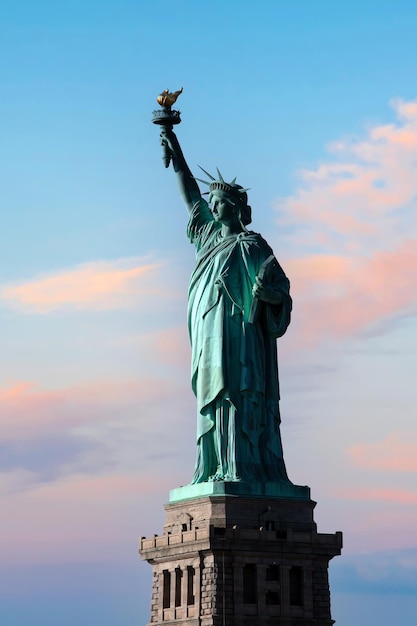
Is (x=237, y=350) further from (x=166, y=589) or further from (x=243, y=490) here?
(x=166, y=589)

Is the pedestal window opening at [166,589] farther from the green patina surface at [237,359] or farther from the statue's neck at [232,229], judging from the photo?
the statue's neck at [232,229]

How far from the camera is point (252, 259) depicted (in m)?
50.9

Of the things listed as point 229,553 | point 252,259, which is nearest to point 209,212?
point 252,259

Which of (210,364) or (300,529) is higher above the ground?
(210,364)

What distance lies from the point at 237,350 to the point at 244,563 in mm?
5429

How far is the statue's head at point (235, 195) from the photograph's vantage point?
51.8 meters

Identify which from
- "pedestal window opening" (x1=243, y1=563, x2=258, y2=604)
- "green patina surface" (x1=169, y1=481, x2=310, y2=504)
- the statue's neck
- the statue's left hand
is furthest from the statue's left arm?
"pedestal window opening" (x1=243, y1=563, x2=258, y2=604)

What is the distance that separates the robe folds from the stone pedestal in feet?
3.06

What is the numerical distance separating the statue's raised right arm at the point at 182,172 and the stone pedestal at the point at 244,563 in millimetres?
8059

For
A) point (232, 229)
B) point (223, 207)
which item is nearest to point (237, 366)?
point (232, 229)

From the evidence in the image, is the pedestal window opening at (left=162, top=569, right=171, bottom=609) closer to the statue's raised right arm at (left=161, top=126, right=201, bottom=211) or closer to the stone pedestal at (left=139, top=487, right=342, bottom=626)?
the stone pedestal at (left=139, top=487, right=342, bottom=626)

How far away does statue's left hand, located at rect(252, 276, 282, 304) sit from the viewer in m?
50.1

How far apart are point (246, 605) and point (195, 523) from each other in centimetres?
239

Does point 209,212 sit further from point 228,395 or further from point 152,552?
point 152,552
